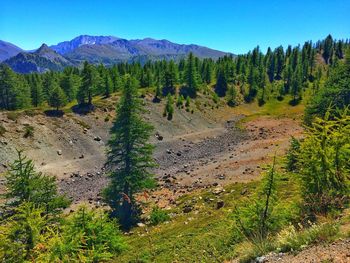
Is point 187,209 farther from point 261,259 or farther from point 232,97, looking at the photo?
point 232,97

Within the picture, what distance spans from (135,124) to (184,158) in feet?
90.1

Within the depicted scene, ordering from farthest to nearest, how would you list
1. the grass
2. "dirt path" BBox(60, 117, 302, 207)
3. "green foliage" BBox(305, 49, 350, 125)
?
"dirt path" BBox(60, 117, 302, 207) < "green foliage" BBox(305, 49, 350, 125) < the grass

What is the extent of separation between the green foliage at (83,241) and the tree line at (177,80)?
93.2 feet

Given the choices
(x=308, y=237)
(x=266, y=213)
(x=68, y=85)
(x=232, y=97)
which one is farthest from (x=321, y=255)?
(x=232, y=97)

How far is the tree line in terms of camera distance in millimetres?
73750

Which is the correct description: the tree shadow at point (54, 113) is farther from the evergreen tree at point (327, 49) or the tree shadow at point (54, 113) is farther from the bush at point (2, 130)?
the evergreen tree at point (327, 49)

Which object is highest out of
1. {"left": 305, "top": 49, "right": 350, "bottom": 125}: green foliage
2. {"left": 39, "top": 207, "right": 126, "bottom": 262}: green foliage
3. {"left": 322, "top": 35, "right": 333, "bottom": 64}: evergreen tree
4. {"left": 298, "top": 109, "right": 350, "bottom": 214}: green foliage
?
{"left": 322, "top": 35, "right": 333, "bottom": 64}: evergreen tree

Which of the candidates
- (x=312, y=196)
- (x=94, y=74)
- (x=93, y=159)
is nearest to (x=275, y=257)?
(x=312, y=196)

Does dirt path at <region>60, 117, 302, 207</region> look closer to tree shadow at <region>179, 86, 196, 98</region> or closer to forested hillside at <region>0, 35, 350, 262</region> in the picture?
forested hillside at <region>0, 35, 350, 262</region>

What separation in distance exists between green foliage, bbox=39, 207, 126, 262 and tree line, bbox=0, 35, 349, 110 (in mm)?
28418

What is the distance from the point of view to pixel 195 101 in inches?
3499

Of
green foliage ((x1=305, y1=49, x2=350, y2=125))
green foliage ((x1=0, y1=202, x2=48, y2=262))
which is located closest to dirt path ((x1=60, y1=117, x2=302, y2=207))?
green foliage ((x1=305, y1=49, x2=350, y2=125))

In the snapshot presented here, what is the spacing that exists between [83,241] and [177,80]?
266 feet

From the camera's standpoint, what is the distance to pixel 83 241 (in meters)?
12.5
